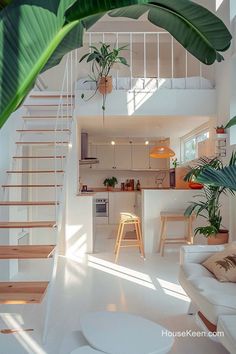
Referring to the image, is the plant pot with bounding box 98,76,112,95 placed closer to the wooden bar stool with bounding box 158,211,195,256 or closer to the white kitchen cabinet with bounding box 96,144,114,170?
the wooden bar stool with bounding box 158,211,195,256

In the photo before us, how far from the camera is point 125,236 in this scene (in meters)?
6.48

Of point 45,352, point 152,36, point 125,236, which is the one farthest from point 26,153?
point 152,36

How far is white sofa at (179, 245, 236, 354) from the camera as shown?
170 cm

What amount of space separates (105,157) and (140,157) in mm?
986

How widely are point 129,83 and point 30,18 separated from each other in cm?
452

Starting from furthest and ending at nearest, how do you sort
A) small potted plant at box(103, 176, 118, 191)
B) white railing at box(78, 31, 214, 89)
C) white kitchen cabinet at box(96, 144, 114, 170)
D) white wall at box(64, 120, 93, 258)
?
small potted plant at box(103, 176, 118, 191) → white kitchen cabinet at box(96, 144, 114, 170) → white railing at box(78, 31, 214, 89) → white wall at box(64, 120, 93, 258)

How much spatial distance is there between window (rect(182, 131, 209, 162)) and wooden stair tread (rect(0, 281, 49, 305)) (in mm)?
4375

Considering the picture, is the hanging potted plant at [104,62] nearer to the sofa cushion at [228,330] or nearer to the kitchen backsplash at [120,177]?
the sofa cushion at [228,330]

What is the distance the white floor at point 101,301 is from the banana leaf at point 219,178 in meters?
1.50

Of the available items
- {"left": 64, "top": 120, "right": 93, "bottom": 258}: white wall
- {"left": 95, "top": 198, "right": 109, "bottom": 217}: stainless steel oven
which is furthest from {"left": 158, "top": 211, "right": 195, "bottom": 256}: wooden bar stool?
{"left": 95, "top": 198, "right": 109, "bottom": 217}: stainless steel oven

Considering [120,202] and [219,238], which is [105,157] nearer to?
[120,202]

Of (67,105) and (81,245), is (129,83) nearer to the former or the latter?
(67,105)

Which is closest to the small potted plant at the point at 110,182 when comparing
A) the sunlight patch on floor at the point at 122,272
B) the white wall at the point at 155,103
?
the white wall at the point at 155,103

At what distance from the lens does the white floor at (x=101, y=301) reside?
2194mm
